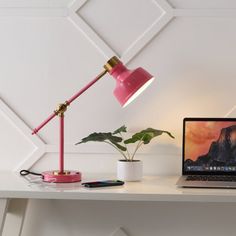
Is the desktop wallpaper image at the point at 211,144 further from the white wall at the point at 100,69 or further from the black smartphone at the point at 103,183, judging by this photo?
the black smartphone at the point at 103,183

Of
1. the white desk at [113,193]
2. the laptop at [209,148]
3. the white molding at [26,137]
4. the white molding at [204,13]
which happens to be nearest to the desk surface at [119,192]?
the white desk at [113,193]

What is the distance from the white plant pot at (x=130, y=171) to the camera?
4.75 feet

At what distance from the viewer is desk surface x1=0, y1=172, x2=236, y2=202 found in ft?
4.02

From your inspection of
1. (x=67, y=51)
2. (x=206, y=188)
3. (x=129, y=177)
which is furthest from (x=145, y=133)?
(x=67, y=51)

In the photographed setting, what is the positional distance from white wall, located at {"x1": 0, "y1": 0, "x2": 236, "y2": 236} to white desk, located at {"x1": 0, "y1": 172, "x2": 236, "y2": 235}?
0.24 m

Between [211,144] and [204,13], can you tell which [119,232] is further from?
[204,13]

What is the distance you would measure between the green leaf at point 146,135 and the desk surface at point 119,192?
0.16 metres

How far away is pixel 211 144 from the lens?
4.88 ft

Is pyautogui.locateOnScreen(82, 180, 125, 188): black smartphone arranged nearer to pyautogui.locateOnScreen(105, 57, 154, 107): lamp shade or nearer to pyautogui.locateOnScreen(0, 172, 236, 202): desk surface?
pyautogui.locateOnScreen(0, 172, 236, 202): desk surface

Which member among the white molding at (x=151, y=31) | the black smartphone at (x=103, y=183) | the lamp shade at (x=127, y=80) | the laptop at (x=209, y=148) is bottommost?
the black smartphone at (x=103, y=183)

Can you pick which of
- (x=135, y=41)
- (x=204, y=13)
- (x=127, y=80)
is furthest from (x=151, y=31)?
(x=127, y=80)

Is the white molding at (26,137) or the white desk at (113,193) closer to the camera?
the white desk at (113,193)

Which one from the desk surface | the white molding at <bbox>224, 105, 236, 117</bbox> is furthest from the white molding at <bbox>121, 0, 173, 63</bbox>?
the desk surface

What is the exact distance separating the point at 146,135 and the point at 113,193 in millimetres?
288
